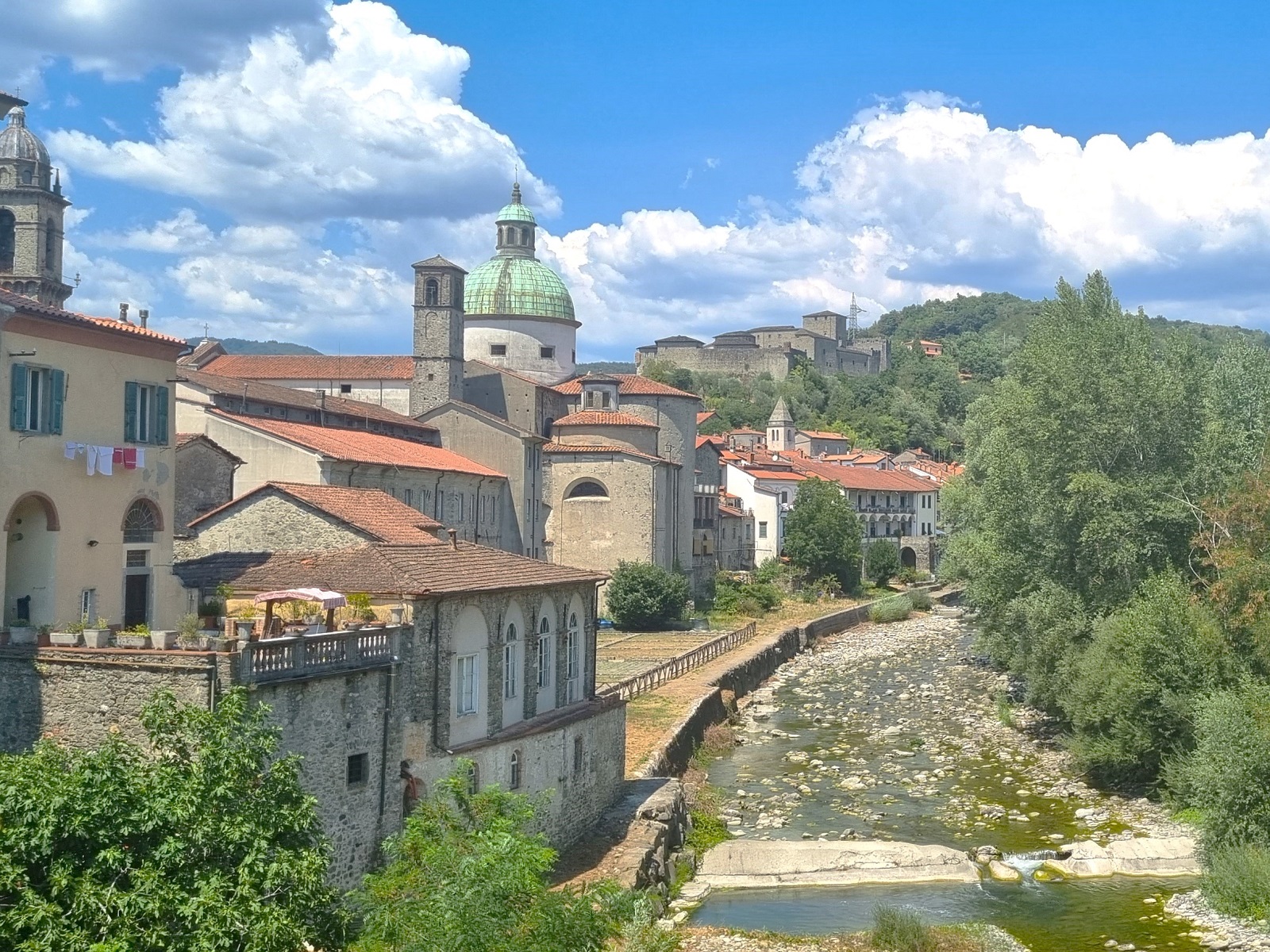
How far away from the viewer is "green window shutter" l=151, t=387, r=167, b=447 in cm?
2328

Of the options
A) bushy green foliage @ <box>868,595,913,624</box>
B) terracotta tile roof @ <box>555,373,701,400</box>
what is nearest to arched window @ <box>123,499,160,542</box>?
terracotta tile roof @ <box>555,373,701,400</box>

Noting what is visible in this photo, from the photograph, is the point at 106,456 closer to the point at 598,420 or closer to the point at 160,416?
the point at 160,416

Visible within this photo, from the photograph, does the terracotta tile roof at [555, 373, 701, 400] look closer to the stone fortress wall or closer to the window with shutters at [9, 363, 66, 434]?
the window with shutters at [9, 363, 66, 434]

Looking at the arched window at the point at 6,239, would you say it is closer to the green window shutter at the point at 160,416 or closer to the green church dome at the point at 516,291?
the green church dome at the point at 516,291

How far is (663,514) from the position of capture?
211 feet

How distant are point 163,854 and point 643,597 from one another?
153 feet

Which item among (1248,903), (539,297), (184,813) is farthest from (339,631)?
(539,297)

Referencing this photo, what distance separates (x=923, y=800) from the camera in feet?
103

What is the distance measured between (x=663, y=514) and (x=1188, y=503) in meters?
34.7

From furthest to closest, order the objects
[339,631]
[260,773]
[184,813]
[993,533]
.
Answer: [993,533]
[339,631]
[260,773]
[184,813]

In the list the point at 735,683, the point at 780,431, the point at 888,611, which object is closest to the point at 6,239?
the point at 735,683

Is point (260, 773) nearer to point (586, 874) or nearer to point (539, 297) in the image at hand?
point (586, 874)

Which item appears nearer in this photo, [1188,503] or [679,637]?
[1188,503]

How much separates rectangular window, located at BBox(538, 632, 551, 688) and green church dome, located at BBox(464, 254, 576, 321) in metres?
49.1
